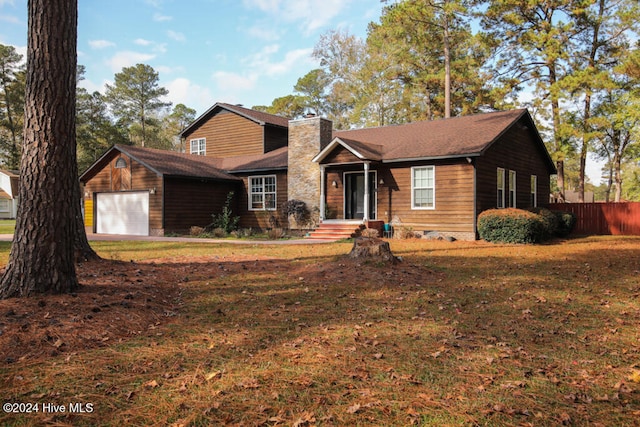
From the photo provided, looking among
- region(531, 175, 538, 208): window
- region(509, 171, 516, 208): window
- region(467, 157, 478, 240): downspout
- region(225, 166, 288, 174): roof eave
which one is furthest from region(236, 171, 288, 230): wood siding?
region(531, 175, 538, 208): window

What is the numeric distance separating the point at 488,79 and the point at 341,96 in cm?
1415

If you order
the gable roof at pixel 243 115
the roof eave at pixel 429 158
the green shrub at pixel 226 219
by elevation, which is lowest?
the green shrub at pixel 226 219

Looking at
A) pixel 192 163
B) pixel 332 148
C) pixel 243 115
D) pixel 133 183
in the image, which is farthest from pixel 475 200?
pixel 133 183

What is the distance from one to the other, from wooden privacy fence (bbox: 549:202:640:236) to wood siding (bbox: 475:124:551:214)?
5.19 ft

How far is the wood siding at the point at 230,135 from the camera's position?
24047mm

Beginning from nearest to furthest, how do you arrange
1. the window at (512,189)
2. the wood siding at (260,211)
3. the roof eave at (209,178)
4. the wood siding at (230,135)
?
1. the window at (512,189)
2. the roof eave at (209,178)
3. the wood siding at (260,211)
4. the wood siding at (230,135)

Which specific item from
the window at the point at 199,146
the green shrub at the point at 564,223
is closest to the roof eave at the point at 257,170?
the window at the point at 199,146

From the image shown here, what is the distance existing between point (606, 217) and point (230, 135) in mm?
19630

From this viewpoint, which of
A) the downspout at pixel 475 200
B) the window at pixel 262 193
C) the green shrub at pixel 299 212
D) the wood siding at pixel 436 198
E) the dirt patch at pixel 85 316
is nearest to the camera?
the dirt patch at pixel 85 316

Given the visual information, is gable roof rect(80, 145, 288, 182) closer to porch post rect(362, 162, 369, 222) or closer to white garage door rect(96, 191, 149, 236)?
white garage door rect(96, 191, 149, 236)

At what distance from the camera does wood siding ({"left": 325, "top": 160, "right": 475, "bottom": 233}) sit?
15938mm

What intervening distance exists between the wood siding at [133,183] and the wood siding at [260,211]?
13.8 feet

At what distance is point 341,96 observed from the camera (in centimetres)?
3862

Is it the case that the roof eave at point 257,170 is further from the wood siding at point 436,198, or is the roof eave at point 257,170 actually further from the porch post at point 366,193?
the porch post at point 366,193
